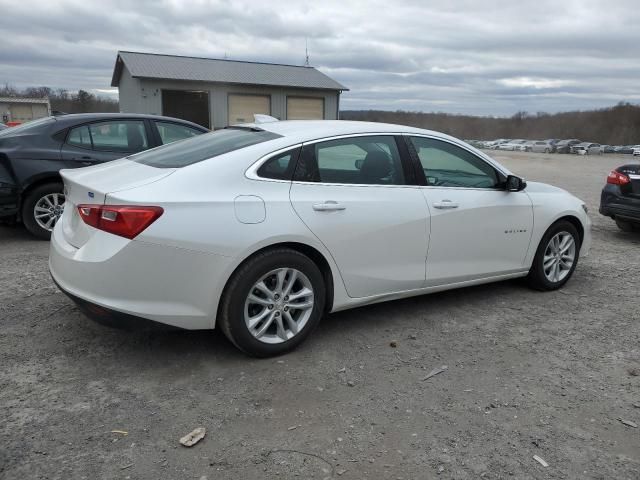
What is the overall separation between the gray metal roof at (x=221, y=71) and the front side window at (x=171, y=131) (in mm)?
16271

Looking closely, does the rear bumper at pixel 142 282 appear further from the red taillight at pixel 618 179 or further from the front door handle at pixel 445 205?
the red taillight at pixel 618 179

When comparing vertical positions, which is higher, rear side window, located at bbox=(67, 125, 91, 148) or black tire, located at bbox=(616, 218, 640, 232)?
rear side window, located at bbox=(67, 125, 91, 148)

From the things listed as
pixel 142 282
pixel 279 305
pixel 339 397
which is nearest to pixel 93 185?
pixel 142 282

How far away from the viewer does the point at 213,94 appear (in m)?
24.0

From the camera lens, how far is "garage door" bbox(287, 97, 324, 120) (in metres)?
25.6

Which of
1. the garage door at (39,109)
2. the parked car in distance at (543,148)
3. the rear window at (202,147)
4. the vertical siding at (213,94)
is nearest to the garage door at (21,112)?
the garage door at (39,109)

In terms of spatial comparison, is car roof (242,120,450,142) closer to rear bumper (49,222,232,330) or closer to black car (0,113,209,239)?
rear bumper (49,222,232,330)

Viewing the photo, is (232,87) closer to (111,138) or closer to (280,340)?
(111,138)

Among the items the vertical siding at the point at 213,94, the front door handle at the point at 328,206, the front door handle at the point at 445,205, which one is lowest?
the front door handle at the point at 445,205

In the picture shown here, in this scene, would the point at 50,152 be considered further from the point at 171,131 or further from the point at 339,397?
the point at 339,397

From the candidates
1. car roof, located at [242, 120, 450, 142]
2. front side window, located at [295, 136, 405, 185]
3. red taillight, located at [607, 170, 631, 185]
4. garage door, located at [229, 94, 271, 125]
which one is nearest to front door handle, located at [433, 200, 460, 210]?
front side window, located at [295, 136, 405, 185]

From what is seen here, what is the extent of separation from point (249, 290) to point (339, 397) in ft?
2.71

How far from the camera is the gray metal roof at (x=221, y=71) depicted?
2328 centimetres

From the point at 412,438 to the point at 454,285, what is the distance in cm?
191
